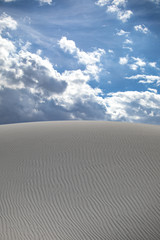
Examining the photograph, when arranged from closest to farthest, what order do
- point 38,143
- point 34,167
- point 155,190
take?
point 155,190 < point 34,167 < point 38,143

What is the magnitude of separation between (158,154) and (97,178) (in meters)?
3.22

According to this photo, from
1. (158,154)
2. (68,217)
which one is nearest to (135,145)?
(158,154)

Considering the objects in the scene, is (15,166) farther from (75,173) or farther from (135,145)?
(135,145)

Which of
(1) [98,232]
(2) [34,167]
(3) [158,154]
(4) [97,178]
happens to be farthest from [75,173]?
(3) [158,154]

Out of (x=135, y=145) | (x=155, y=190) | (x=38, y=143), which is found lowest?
(x=155, y=190)

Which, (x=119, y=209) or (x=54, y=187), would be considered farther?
(x=54, y=187)

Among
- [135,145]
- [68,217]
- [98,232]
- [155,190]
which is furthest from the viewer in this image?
[135,145]

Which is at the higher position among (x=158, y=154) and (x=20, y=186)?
(x=158, y=154)

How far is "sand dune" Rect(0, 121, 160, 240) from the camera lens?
23.4 feet

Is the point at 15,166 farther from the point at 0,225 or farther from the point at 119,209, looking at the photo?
the point at 119,209

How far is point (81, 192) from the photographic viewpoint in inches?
328

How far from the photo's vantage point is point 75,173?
9.38 metres

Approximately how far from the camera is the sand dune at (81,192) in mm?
7125

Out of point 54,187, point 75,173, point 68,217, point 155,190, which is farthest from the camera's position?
point 75,173
